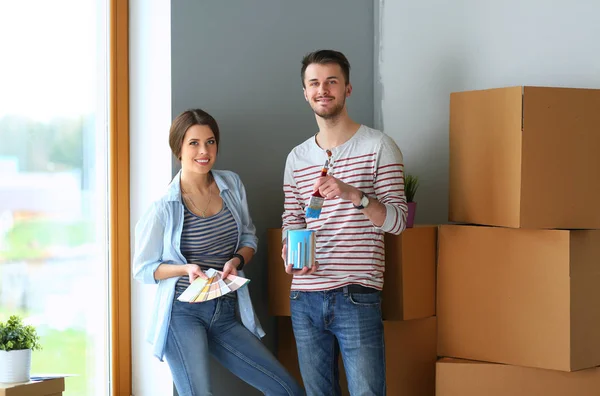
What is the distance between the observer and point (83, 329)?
2480mm

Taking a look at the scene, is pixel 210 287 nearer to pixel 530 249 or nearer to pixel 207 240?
pixel 207 240

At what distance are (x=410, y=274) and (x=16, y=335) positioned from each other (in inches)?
50.3

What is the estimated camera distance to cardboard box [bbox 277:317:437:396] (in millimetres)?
2471

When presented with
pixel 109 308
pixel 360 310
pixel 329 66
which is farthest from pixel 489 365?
pixel 109 308

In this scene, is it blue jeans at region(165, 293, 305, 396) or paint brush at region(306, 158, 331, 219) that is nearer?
paint brush at region(306, 158, 331, 219)

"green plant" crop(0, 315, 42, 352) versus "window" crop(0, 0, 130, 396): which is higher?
"window" crop(0, 0, 130, 396)

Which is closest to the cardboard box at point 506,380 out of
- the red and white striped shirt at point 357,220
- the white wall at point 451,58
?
the red and white striped shirt at point 357,220

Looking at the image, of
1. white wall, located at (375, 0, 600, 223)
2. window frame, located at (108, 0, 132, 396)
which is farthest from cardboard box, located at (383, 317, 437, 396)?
window frame, located at (108, 0, 132, 396)

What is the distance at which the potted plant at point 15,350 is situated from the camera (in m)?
2.06

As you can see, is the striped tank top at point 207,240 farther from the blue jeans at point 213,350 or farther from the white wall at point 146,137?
the white wall at point 146,137

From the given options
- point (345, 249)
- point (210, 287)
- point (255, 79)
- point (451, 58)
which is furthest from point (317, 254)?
point (451, 58)

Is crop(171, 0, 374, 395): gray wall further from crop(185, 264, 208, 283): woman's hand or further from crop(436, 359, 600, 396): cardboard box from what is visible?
crop(436, 359, 600, 396): cardboard box

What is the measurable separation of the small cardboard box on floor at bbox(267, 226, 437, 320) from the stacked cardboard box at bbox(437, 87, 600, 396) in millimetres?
121

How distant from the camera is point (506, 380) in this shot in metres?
2.26
